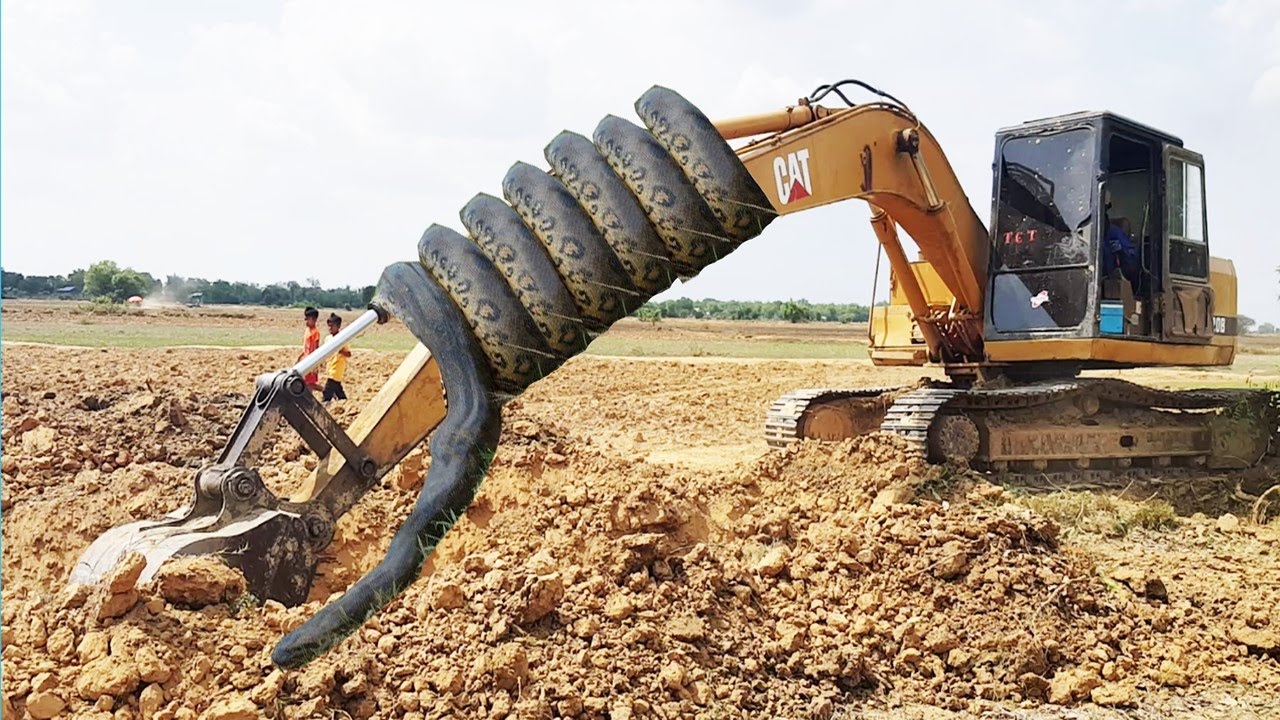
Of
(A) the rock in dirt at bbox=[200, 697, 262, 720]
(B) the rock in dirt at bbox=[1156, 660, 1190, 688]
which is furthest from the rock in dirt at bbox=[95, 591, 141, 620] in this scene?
(B) the rock in dirt at bbox=[1156, 660, 1190, 688]

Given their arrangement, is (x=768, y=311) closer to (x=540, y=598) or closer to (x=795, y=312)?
(x=795, y=312)

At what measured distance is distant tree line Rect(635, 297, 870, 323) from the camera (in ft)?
237

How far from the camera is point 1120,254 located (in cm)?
895

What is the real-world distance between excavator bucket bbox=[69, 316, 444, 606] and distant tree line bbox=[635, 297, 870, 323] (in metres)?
63.7

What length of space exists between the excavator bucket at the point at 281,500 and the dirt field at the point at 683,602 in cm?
22

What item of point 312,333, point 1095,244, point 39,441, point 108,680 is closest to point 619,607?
point 108,680

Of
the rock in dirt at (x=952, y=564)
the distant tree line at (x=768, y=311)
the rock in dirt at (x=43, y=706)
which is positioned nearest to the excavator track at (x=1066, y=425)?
the rock in dirt at (x=952, y=564)

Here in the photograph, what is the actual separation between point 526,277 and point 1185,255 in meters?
7.67

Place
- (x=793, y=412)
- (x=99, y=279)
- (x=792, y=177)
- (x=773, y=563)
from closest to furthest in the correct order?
(x=773, y=563) → (x=792, y=177) → (x=793, y=412) → (x=99, y=279)

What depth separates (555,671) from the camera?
4.23 metres

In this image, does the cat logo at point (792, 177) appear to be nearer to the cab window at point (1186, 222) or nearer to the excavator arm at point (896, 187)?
the excavator arm at point (896, 187)

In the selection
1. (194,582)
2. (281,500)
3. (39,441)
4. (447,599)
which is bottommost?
(447,599)

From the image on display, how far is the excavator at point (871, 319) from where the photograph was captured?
11.4ft

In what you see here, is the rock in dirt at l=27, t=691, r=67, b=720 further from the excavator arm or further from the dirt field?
the excavator arm
